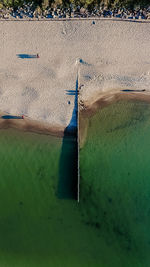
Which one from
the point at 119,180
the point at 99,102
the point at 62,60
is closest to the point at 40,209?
the point at 119,180

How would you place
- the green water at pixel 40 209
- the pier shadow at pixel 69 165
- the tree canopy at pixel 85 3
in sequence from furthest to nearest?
the pier shadow at pixel 69 165
the green water at pixel 40 209
the tree canopy at pixel 85 3

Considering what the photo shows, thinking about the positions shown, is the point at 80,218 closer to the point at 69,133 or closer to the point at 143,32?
the point at 69,133

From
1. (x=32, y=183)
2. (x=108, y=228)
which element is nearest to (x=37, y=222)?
(x=32, y=183)

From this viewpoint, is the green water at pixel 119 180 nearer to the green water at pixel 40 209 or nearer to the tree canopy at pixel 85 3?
the green water at pixel 40 209

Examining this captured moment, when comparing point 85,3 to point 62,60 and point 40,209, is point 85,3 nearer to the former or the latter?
point 62,60

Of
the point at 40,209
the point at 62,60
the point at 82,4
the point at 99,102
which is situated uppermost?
the point at 82,4

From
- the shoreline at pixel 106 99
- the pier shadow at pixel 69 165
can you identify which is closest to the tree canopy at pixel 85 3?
the shoreline at pixel 106 99
